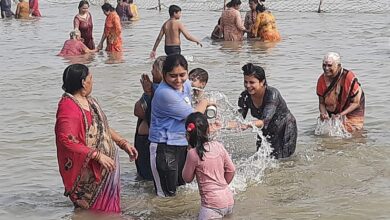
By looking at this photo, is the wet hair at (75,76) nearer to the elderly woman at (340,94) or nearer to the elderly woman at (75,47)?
the elderly woman at (340,94)

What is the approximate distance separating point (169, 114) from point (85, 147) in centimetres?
93

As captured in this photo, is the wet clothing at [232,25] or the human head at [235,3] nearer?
the human head at [235,3]

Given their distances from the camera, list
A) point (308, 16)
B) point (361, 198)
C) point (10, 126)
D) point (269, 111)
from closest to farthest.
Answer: point (361, 198)
point (269, 111)
point (10, 126)
point (308, 16)

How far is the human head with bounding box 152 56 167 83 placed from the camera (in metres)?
6.16

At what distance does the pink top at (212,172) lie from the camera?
5184mm

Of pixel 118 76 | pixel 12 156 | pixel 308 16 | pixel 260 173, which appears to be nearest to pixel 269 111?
pixel 260 173

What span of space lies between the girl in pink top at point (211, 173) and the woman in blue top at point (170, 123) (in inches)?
24.3

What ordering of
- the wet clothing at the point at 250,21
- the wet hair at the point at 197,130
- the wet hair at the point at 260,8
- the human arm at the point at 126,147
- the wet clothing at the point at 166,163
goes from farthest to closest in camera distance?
1. the wet clothing at the point at 250,21
2. the wet hair at the point at 260,8
3. the wet clothing at the point at 166,163
4. the human arm at the point at 126,147
5. the wet hair at the point at 197,130

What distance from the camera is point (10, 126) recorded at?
9633 mm

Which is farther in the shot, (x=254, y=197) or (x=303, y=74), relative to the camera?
(x=303, y=74)

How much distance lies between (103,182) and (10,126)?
4466mm

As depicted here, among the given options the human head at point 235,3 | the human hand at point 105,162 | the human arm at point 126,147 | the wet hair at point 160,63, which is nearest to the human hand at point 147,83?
the wet hair at point 160,63

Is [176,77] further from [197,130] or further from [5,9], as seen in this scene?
[5,9]

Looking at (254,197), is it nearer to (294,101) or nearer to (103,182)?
Answer: (103,182)
